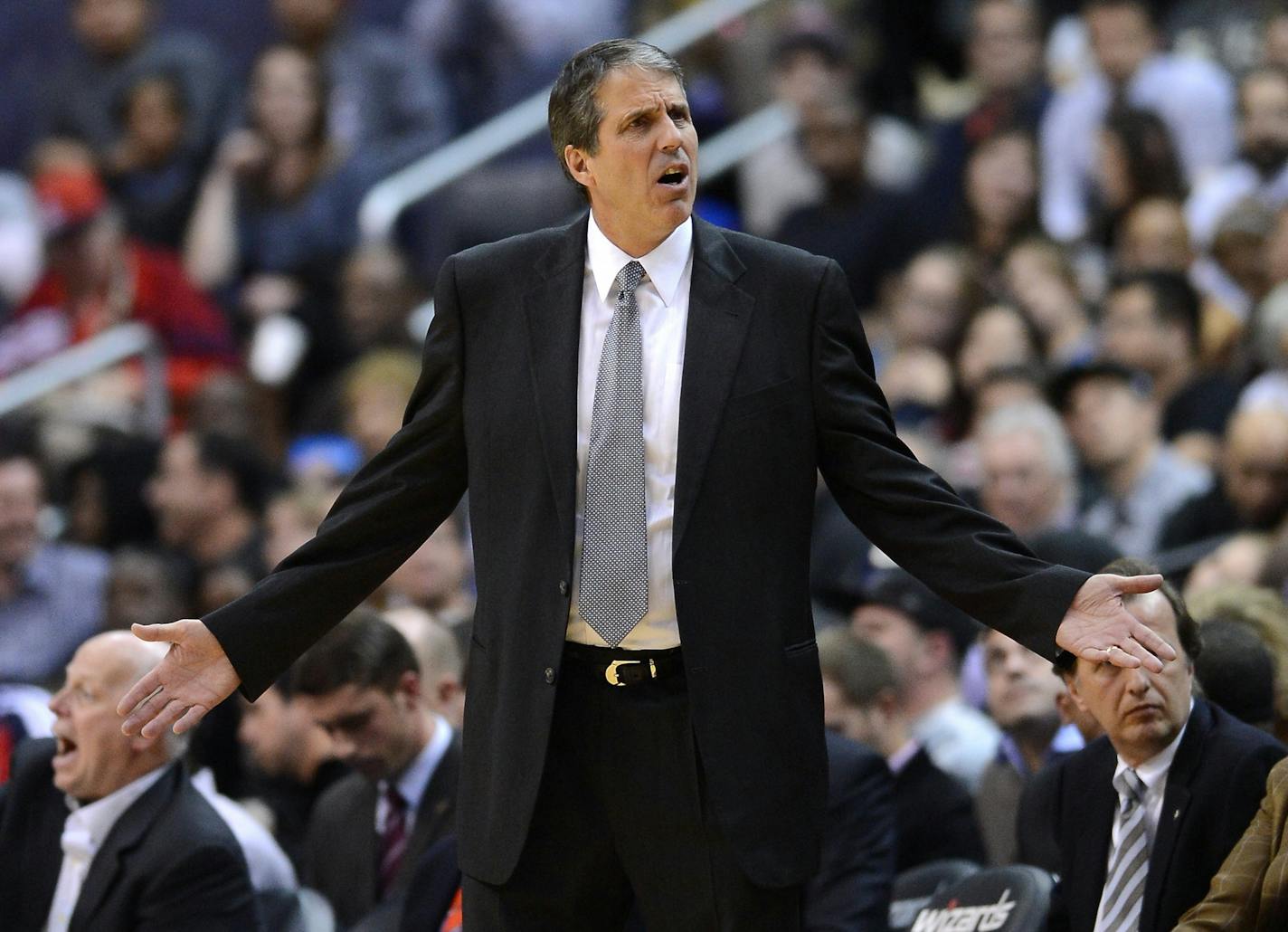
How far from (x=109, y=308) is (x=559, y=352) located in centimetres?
720

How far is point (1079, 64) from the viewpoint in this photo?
10641 millimetres

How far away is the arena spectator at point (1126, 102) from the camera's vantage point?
9.65m

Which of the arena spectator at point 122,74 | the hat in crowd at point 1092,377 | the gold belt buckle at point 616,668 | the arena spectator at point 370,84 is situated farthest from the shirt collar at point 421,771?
the arena spectator at point 122,74

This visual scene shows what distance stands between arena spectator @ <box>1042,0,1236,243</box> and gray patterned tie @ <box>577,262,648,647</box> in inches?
256

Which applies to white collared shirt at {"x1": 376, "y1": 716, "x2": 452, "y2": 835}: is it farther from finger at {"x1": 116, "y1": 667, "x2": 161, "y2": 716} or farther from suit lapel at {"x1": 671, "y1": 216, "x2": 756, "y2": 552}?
suit lapel at {"x1": 671, "y1": 216, "x2": 756, "y2": 552}

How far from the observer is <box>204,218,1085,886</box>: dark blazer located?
3338 millimetres

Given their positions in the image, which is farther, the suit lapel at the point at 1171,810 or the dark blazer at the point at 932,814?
the dark blazer at the point at 932,814

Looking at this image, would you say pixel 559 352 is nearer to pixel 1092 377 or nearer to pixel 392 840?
pixel 392 840

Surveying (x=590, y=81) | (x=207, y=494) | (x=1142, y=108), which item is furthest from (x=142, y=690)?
(x=1142, y=108)

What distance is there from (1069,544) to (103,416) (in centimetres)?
543

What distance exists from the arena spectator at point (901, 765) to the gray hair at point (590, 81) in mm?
2372

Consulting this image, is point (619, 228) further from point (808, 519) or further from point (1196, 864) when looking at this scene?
point (1196, 864)

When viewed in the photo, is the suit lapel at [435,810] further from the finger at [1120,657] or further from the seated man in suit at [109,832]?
the finger at [1120,657]

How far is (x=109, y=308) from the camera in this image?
33.6 ft
